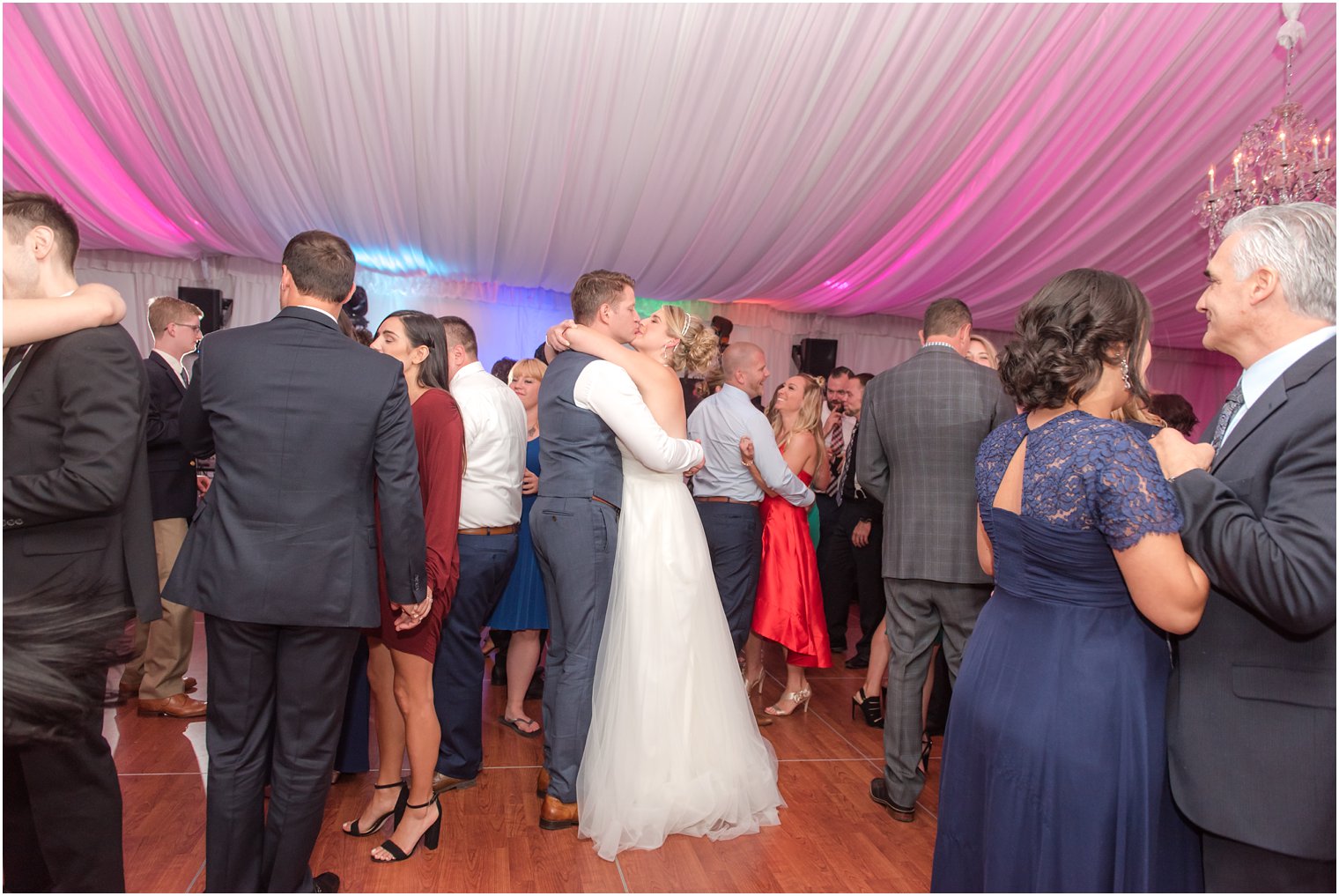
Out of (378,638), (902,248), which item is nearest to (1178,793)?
(378,638)

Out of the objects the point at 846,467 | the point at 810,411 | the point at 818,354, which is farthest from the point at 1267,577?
the point at 818,354

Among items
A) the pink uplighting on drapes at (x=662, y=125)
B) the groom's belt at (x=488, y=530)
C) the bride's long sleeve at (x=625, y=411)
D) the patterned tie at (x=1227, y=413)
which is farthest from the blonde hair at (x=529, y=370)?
the patterned tie at (x=1227, y=413)

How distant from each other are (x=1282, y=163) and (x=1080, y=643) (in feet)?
15.1

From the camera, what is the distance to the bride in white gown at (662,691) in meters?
2.78

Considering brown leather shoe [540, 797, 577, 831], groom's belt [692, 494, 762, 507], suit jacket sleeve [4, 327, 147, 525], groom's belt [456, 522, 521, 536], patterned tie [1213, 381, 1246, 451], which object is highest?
patterned tie [1213, 381, 1246, 451]

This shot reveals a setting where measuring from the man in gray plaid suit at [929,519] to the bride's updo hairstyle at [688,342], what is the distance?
2.32ft

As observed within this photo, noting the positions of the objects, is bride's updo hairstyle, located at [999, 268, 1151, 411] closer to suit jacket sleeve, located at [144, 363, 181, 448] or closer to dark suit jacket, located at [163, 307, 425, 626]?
dark suit jacket, located at [163, 307, 425, 626]

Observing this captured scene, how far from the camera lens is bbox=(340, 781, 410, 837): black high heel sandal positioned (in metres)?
2.77

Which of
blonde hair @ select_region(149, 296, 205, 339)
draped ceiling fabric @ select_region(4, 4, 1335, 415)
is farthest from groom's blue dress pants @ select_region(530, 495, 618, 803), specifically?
draped ceiling fabric @ select_region(4, 4, 1335, 415)

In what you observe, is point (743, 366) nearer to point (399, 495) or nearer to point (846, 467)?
point (846, 467)

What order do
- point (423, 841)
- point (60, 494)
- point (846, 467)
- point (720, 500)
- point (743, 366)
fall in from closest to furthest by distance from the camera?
point (60, 494), point (423, 841), point (720, 500), point (743, 366), point (846, 467)

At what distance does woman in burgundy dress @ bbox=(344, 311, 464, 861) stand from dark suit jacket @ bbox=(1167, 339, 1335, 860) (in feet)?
6.16

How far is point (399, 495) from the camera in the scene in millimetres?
2205

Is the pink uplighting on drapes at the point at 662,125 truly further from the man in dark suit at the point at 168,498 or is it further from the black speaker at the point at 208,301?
the man in dark suit at the point at 168,498
